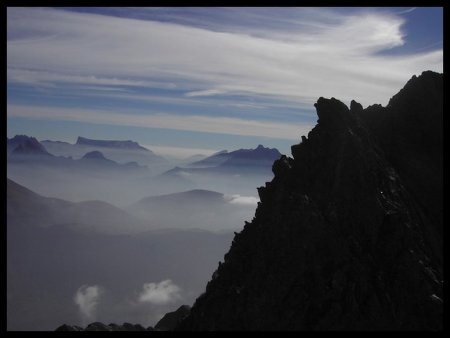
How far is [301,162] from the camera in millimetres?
70688

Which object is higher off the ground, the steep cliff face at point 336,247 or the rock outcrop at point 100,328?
the steep cliff face at point 336,247

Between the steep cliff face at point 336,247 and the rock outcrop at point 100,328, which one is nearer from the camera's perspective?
the steep cliff face at point 336,247

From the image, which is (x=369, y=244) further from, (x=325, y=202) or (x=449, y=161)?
(x=449, y=161)

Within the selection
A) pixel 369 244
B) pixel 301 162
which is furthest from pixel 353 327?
pixel 301 162

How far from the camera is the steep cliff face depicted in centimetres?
5862

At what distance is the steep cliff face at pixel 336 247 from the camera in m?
58.6

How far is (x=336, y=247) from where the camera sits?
61.0 metres

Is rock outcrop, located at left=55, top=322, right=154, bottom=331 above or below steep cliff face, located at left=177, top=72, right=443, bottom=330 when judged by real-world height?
below

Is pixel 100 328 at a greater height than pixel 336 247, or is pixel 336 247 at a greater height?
pixel 336 247

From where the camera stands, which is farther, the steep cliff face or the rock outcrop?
the rock outcrop

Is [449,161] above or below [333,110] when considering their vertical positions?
below

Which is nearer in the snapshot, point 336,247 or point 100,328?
point 336,247

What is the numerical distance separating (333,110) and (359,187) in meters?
13.9
